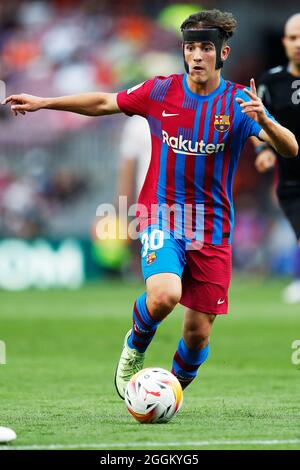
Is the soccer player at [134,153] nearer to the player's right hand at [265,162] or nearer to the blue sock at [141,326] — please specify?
the player's right hand at [265,162]

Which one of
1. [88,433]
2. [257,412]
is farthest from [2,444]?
[257,412]

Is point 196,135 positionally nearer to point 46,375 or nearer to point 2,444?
point 2,444

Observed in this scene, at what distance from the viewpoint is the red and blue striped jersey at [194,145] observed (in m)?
6.34

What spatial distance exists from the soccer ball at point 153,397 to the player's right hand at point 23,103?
173cm

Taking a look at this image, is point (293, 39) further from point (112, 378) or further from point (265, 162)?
point (112, 378)

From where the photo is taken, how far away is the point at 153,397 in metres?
5.73

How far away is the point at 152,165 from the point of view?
6594mm

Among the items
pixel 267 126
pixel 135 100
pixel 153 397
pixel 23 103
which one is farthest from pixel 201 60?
pixel 153 397

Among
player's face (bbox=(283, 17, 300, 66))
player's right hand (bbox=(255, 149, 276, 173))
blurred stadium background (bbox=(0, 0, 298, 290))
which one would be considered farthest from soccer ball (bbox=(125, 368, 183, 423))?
blurred stadium background (bbox=(0, 0, 298, 290))

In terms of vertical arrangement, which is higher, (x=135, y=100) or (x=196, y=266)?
(x=135, y=100)

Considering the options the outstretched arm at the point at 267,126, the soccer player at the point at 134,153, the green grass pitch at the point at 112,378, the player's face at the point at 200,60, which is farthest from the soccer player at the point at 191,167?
the soccer player at the point at 134,153

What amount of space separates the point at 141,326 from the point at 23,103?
1537mm

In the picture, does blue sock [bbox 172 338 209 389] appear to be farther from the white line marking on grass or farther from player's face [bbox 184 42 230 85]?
player's face [bbox 184 42 230 85]

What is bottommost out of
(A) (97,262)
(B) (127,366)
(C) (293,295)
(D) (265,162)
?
(A) (97,262)
